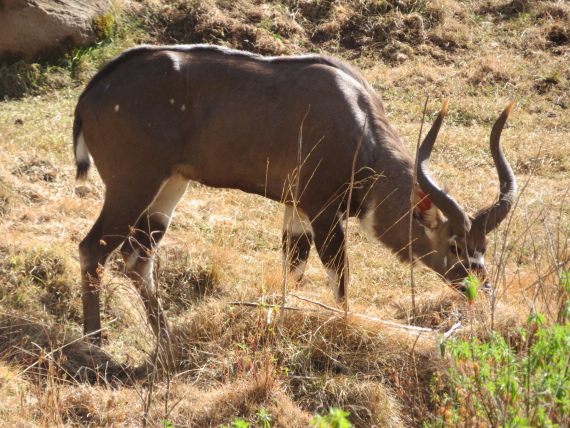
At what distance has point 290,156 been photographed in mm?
5320

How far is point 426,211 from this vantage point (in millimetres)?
5320

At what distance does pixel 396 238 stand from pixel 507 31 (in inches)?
336

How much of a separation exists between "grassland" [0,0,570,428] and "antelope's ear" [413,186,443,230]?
48cm

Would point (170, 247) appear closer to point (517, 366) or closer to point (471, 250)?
point (471, 250)

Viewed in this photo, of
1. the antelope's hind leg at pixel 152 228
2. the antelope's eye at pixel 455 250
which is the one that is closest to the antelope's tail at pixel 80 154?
the antelope's hind leg at pixel 152 228

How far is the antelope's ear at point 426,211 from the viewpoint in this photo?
5250 mm

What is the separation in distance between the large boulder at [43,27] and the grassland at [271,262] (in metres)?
0.23

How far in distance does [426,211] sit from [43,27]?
6.88m

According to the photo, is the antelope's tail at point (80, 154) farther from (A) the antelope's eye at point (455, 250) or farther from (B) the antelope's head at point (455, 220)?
(A) the antelope's eye at point (455, 250)

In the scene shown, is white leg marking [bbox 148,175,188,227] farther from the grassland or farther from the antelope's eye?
the antelope's eye

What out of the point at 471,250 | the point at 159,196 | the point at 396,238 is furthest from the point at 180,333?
the point at 471,250

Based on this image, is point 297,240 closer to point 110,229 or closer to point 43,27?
point 110,229

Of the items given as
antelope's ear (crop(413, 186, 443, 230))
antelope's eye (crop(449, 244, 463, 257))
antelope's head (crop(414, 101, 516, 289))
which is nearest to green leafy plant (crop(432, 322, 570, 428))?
antelope's head (crop(414, 101, 516, 289))

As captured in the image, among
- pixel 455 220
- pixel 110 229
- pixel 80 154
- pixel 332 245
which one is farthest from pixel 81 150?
pixel 455 220
